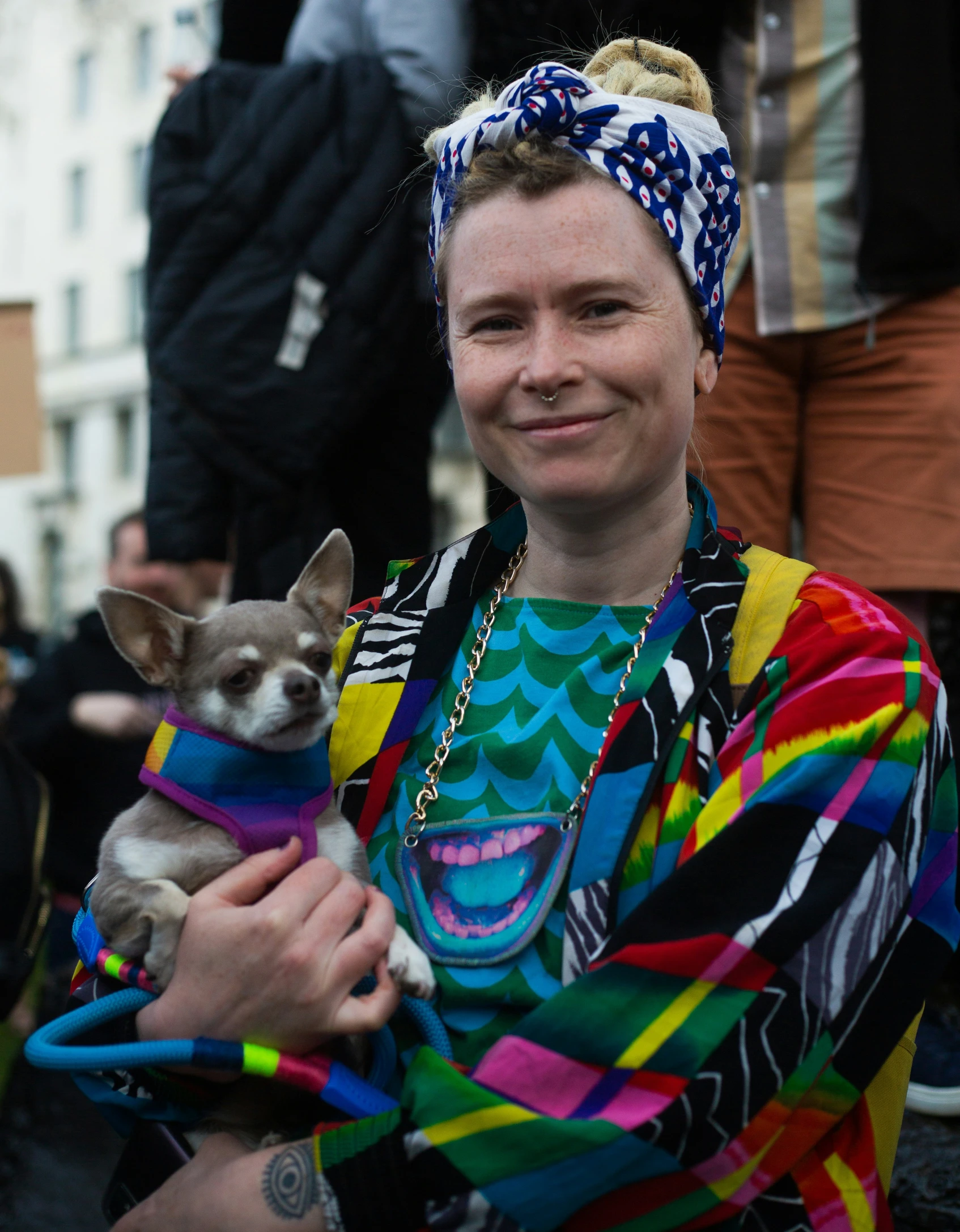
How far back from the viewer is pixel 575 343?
6.78 ft

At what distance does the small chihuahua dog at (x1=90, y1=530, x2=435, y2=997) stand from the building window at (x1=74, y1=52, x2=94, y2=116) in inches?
2077

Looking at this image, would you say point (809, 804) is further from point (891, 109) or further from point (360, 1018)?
point (891, 109)

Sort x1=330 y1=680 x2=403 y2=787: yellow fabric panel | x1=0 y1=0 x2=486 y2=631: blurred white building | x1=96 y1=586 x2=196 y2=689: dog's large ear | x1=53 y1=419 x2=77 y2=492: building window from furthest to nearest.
A: 1. x1=53 y1=419 x2=77 y2=492: building window
2. x1=0 y1=0 x2=486 y2=631: blurred white building
3. x1=330 y1=680 x2=403 y2=787: yellow fabric panel
4. x1=96 y1=586 x2=196 y2=689: dog's large ear

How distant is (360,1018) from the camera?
1814 millimetres

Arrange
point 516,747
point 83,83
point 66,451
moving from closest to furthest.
Result: point 516,747 < point 66,451 < point 83,83

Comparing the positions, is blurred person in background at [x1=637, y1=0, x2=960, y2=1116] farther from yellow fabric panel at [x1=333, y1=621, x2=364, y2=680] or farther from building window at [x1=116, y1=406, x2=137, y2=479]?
building window at [x1=116, y1=406, x2=137, y2=479]

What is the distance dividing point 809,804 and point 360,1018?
2.43 ft

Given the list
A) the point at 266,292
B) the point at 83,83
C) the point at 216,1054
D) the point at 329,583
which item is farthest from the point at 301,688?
the point at 83,83

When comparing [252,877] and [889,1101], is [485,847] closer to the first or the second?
[252,877]

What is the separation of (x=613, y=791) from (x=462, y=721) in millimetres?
386

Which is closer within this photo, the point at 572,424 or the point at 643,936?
the point at 643,936

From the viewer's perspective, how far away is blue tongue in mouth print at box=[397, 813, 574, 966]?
190 centimetres

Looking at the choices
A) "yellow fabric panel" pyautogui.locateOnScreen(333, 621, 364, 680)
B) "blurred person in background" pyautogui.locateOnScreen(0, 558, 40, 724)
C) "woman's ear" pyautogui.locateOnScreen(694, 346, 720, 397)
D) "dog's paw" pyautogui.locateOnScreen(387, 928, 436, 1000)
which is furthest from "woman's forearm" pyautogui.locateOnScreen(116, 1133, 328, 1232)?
"blurred person in background" pyautogui.locateOnScreen(0, 558, 40, 724)

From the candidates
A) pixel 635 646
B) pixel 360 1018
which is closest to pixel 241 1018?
pixel 360 1018
